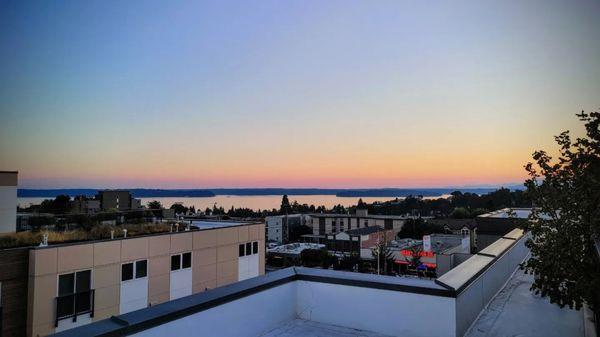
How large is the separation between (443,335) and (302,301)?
139 cm

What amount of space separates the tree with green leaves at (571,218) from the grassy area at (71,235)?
14.2m

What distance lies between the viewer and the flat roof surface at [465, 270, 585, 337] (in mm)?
3393

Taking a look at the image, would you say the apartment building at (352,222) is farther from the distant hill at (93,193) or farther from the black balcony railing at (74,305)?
the black balcony railing at (74,305)

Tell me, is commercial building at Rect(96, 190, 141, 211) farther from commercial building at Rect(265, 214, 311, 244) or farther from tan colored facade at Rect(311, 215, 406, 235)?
tan colored facade at Rect(311, 215, 406, 235)

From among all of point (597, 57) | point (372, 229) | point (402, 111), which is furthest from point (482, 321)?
point (372, 229)

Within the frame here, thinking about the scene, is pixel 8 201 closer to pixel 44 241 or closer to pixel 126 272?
pixel 44 241

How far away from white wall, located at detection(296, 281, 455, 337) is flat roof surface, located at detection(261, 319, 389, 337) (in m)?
0.05

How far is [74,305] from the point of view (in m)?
12.4

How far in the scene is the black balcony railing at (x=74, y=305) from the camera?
12148mm

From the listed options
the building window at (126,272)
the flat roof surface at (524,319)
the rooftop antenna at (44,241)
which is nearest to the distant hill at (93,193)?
the rooftop antenna at (44,241)

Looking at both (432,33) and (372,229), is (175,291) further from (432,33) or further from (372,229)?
(372,229)

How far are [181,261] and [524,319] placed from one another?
14825mm

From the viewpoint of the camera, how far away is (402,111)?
65.8 feet

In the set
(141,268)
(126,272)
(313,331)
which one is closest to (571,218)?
(313,331)
